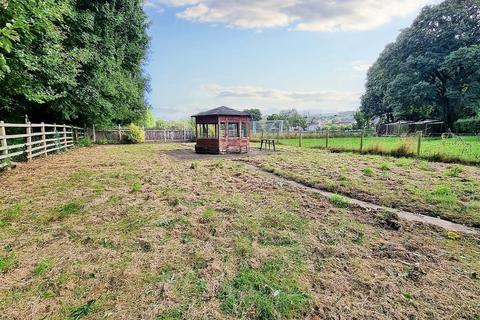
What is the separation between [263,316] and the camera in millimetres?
2182

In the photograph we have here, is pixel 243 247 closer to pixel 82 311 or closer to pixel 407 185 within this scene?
pixel 82 311

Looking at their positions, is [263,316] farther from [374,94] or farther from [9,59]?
[374,94]

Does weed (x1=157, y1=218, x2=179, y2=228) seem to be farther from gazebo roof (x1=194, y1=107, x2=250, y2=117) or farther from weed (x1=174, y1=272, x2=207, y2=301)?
gazebo roof (x1=194, y1=107, x2=250, y2=117)

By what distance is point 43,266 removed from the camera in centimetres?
288

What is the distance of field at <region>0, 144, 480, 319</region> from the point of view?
90.0 inches

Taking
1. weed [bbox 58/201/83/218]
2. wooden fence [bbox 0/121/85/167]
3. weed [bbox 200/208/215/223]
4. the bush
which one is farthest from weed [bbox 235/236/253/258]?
the bush

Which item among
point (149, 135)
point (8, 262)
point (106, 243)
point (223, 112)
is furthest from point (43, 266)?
point (149, 135)

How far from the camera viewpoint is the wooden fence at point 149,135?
77.8ft

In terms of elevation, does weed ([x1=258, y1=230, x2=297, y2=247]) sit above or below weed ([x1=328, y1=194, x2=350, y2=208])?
below

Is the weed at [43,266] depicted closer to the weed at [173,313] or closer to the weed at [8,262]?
the weed at [8,262]

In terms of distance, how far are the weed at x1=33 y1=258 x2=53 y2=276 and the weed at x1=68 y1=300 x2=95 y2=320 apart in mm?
855

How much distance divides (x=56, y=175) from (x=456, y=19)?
35266 millimetres

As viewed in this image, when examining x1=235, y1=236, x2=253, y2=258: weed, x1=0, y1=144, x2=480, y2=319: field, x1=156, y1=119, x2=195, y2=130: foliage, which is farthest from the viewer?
x1=156, y1=119, x2=195, y2=130: foliage

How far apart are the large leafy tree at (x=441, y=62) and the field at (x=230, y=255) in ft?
84.0
